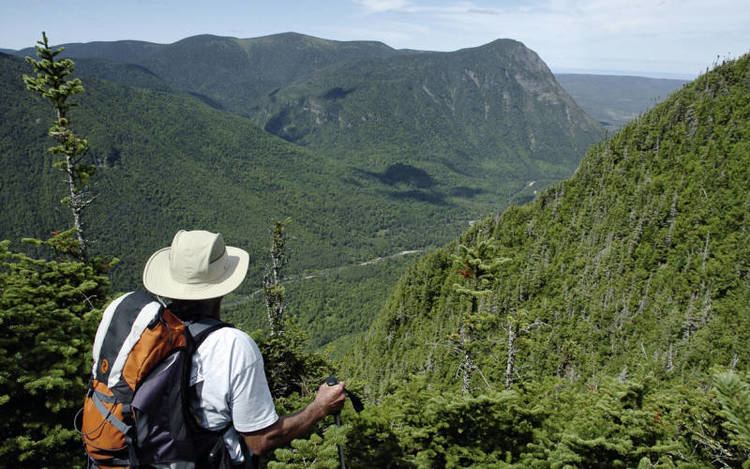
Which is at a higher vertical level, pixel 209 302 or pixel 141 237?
pixel 209 302

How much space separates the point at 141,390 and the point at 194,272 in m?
1.08

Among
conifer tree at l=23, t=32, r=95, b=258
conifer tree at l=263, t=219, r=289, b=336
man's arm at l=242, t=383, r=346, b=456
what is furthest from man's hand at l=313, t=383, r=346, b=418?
conifer tree at l=263, t=219, r=289, b=336

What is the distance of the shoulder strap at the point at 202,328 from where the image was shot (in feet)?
12.7

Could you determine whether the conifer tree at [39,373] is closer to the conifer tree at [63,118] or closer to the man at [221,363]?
the man at [221,363]

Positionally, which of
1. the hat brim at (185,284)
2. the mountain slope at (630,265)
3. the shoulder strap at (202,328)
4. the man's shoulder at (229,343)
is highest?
the hat brim at (185,284)

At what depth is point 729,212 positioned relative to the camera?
69375 mm

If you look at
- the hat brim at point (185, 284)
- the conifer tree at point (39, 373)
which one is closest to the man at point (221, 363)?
the hat brim at point (185, 284)

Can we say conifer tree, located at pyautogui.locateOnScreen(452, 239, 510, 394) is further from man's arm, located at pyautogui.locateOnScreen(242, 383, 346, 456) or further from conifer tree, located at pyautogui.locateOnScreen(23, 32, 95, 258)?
conifer tree, located at pyautogui.locateOnScreen(23, 32, 95, 258)

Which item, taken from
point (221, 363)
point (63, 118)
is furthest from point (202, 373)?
point (63, 118)

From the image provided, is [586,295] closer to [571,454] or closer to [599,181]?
[599,181]

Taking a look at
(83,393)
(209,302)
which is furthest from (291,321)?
(209,302)

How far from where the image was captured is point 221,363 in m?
3.84

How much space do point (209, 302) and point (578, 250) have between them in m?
91.0

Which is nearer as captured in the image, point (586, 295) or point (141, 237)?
point (586, 295)
